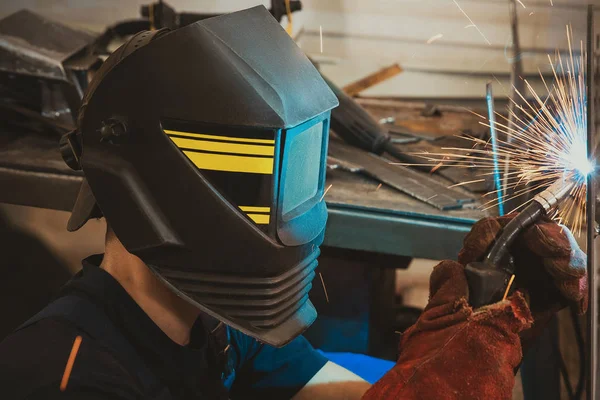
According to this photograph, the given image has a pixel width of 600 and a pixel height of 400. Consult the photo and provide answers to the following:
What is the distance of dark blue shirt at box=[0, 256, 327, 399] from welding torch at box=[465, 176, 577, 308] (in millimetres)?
563

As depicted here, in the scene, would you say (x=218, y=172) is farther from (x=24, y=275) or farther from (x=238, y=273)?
(x=24, y=275)

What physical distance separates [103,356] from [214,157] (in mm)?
395

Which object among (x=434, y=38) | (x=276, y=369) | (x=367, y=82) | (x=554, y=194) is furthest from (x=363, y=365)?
(x=434, y=38)

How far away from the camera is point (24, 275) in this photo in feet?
8.39

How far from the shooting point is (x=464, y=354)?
3.53 ft

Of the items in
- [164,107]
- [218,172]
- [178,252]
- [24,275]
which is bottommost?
[24,275]

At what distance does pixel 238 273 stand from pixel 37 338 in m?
0.36

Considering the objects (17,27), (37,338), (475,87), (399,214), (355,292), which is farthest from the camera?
(475,87)

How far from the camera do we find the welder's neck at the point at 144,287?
46.8 inches

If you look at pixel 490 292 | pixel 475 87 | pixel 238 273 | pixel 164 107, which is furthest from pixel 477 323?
pixel 475 87

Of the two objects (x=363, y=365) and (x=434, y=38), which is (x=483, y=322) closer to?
(x=363, y=365)

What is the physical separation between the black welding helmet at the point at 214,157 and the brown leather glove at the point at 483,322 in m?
0.25

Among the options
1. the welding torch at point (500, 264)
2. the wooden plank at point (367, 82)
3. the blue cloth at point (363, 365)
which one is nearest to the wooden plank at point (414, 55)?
the wooden plank at point (367, 82)

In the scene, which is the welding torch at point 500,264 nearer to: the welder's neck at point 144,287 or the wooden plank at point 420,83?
the welder's neck at point 144,287
